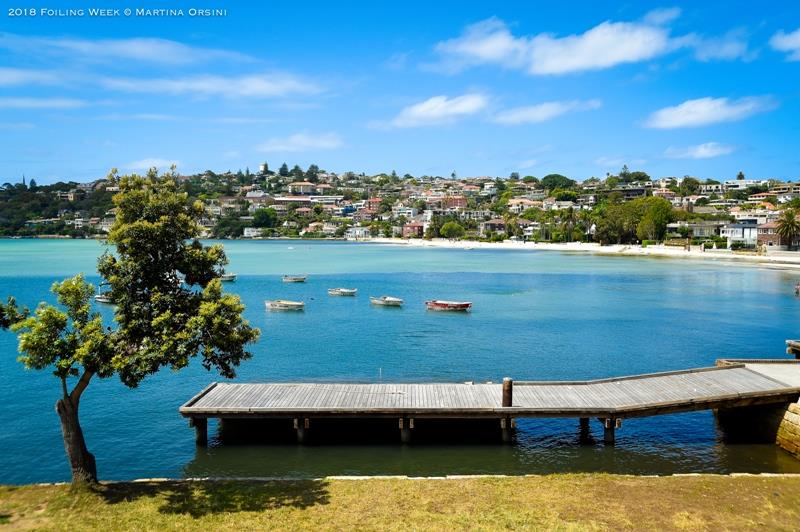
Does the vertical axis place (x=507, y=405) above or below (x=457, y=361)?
above

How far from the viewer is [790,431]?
24188 millimetres

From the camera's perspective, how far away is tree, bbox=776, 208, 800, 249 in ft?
411

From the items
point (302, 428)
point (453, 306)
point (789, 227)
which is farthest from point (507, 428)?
point (789, 227)

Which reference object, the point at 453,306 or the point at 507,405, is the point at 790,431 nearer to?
the point at 507,405

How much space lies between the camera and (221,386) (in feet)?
90.6

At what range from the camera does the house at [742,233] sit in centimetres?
14562

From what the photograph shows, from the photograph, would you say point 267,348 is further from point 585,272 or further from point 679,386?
point 585,272

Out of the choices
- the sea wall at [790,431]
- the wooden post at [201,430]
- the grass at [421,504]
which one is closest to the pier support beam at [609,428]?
the grass at [421,504]

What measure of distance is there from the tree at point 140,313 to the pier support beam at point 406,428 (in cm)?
901

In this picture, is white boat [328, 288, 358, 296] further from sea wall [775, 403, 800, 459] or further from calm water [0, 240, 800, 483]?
sea wall [775, 403, 800, 459]

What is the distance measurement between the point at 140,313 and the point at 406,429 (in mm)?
11821

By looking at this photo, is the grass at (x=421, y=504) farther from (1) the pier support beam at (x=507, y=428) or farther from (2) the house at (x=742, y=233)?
(2) the house at (x=742, y=233)

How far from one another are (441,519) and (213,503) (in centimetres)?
627

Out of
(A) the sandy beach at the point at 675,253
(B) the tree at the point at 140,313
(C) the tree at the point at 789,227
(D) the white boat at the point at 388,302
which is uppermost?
(C) the tree at the point at 789,227
